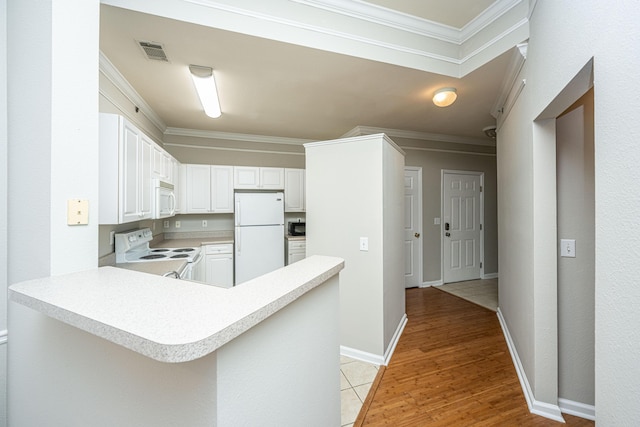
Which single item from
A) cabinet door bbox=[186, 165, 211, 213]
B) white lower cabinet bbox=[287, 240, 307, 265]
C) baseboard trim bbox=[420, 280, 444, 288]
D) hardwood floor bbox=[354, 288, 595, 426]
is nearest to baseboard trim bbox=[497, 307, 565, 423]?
hardwood floor bbox=[354, 288, 595, 426]

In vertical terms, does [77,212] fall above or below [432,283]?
above

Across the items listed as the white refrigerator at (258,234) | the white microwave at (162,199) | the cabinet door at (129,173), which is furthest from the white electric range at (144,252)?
the white refrigerator at (258,234)

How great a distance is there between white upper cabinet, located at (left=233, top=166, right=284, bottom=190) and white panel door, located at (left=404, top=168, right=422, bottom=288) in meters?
2.17

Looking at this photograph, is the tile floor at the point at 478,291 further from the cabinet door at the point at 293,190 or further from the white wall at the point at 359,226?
the cabinet door at the point at 293,190

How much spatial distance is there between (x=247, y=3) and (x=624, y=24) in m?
2.05

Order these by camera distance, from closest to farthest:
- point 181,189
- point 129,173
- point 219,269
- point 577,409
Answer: point 577,409, point 129,173, point 219,269, point 181,189

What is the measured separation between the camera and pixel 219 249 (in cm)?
369

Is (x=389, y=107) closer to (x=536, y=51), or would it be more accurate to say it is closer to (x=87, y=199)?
(x=536, y=51)

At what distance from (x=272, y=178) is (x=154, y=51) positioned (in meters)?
2.37

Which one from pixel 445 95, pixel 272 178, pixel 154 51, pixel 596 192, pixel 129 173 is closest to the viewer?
pixel 596 192

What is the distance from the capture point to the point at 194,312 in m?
0.62

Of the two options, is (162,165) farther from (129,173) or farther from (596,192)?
(596,192)

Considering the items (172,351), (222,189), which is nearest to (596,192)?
(172,351)

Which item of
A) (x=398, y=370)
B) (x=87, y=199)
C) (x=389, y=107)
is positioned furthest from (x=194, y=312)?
(x=389, y=107)
